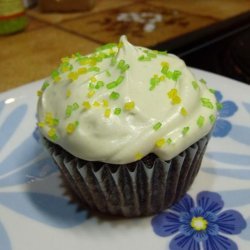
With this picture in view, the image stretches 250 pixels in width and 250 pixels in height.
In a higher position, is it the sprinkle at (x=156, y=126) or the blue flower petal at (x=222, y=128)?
the sprinkle at (x=156, y=126)

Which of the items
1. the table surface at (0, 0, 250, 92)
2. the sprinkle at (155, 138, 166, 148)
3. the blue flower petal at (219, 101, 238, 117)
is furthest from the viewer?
the table surface at (0, 0, 250, 92)

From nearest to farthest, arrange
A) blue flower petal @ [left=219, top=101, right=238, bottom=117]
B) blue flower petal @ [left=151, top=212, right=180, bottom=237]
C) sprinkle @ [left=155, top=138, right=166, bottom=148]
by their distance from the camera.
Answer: sprinkle @ [left=155, top=138, right=166, bottom=148]
blue flower petal @ [left=151, top=212, right=180, bottom=237]
blue flower petal @ [left=219, top=101, right=238, bottom=117]

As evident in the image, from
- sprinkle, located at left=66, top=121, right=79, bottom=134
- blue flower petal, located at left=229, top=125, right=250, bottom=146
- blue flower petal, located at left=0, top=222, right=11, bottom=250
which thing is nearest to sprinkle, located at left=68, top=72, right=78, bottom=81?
sprinkle, located at left=66, top=121, right=79, bottom=134

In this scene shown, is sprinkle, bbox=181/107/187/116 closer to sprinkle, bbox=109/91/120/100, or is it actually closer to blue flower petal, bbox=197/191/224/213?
sprinkle, bbox=109/91/120/100

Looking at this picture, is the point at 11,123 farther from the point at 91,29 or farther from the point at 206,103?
the point at 91,29

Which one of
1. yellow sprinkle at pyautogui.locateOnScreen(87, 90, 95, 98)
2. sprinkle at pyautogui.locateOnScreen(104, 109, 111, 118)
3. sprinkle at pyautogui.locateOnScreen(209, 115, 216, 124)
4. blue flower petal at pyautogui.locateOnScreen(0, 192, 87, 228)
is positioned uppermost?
A: yellow sprinkle at pyautogui.locateOnScreen(87, 90, 95, 98)

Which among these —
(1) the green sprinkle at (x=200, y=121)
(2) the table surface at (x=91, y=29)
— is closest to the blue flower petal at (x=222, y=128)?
(1) the green sprinkle at (x=200, y=121)

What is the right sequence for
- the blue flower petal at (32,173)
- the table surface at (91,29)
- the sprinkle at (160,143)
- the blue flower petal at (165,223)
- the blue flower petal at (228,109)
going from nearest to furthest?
the sprinkle at (160,143), the blue flower petal at (165,223), the blue flower petal at (32,173), the blue flower petal at (228,109), the table surface at (91,29)

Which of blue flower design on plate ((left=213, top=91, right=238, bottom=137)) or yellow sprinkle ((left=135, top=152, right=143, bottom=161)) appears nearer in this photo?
yellow sprinkle ((left=135, top=152, right=143, bottom=161))

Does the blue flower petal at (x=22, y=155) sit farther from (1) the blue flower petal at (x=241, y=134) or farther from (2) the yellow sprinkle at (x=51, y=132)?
(1) the blue flower petal at (x=241, y=134)
